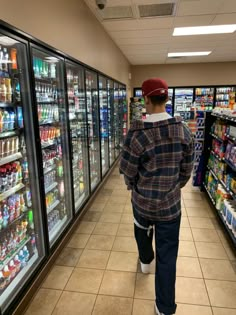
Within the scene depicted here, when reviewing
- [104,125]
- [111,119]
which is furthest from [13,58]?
[111,119]

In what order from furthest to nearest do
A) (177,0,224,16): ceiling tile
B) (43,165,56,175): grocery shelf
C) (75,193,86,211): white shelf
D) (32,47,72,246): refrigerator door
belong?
(177,0,224,16): ceiling tile → (75,193,86,211): white shelf → (43,165,56,175): grocery shelf → (32,47,72,246): refrigerator door

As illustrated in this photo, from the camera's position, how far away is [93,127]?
14.5 feet

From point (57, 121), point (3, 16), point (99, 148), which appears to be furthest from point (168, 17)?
point (3, 16)

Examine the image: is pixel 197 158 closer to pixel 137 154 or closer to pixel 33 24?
pixel 137 154

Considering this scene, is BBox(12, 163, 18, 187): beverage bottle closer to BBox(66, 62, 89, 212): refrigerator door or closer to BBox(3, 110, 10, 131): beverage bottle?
BBox(3, 110, 10, 131): beverage bottle

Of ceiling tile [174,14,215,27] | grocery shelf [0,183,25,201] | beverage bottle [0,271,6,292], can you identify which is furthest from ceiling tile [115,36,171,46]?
beverage bottle [0,271,6,292]

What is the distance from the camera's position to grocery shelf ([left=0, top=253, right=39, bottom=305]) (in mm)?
1899

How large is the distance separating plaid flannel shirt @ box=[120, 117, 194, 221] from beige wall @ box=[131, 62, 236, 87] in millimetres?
8635

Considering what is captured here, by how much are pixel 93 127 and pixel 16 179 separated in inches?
96.4

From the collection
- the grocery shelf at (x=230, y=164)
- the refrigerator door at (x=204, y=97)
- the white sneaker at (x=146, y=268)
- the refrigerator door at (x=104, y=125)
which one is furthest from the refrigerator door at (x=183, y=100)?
the white sneaker at (x=146, y=268)

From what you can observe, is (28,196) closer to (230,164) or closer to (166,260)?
(166,260)

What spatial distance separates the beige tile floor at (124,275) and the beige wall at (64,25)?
2.33 metres

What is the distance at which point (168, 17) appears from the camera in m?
4.23

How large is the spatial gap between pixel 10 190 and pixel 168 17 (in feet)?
13.0
